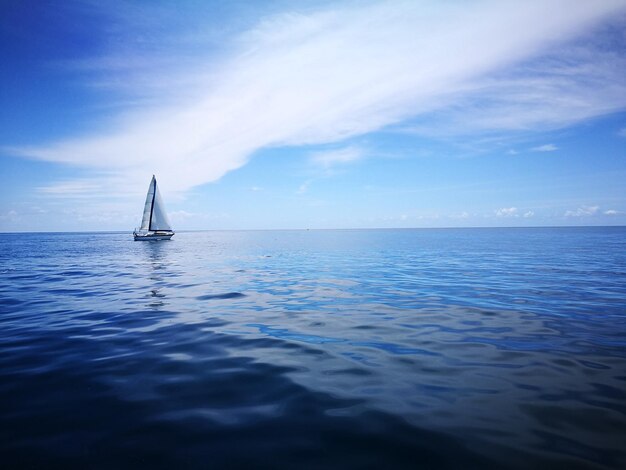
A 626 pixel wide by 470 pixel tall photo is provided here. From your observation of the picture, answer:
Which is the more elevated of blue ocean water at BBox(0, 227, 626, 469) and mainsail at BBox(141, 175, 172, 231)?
mainsail at BBox(141, 175, 172, 231)

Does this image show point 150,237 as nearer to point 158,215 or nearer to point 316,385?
point 158,215

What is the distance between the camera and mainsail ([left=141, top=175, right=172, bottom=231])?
77.7m

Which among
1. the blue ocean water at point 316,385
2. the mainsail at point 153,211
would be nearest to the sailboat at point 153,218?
the mainsail at point 153,211

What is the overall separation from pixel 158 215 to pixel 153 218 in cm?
149

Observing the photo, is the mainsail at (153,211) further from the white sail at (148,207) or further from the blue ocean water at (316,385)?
Result: the blue ocean water at (316,385)

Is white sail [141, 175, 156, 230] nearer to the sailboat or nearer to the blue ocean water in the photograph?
the sailboat

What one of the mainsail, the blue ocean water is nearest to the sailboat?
the mainsail

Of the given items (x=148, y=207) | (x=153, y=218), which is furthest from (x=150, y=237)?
(x=148, y=207)

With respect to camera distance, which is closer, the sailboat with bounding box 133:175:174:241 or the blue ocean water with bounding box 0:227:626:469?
the blue ocean water with bounding box 0:227:626:469

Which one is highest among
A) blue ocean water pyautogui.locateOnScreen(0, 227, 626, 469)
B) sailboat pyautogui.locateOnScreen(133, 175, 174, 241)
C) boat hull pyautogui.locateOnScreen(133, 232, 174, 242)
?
sailboat pyautogui.locateOnScreen(133, 175, 174, 241)

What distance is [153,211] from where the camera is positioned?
7906cm

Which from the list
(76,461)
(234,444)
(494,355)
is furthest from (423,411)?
(76,461)

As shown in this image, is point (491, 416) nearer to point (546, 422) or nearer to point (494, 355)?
point (546, 422)

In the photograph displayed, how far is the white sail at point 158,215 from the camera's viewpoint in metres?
78.8
